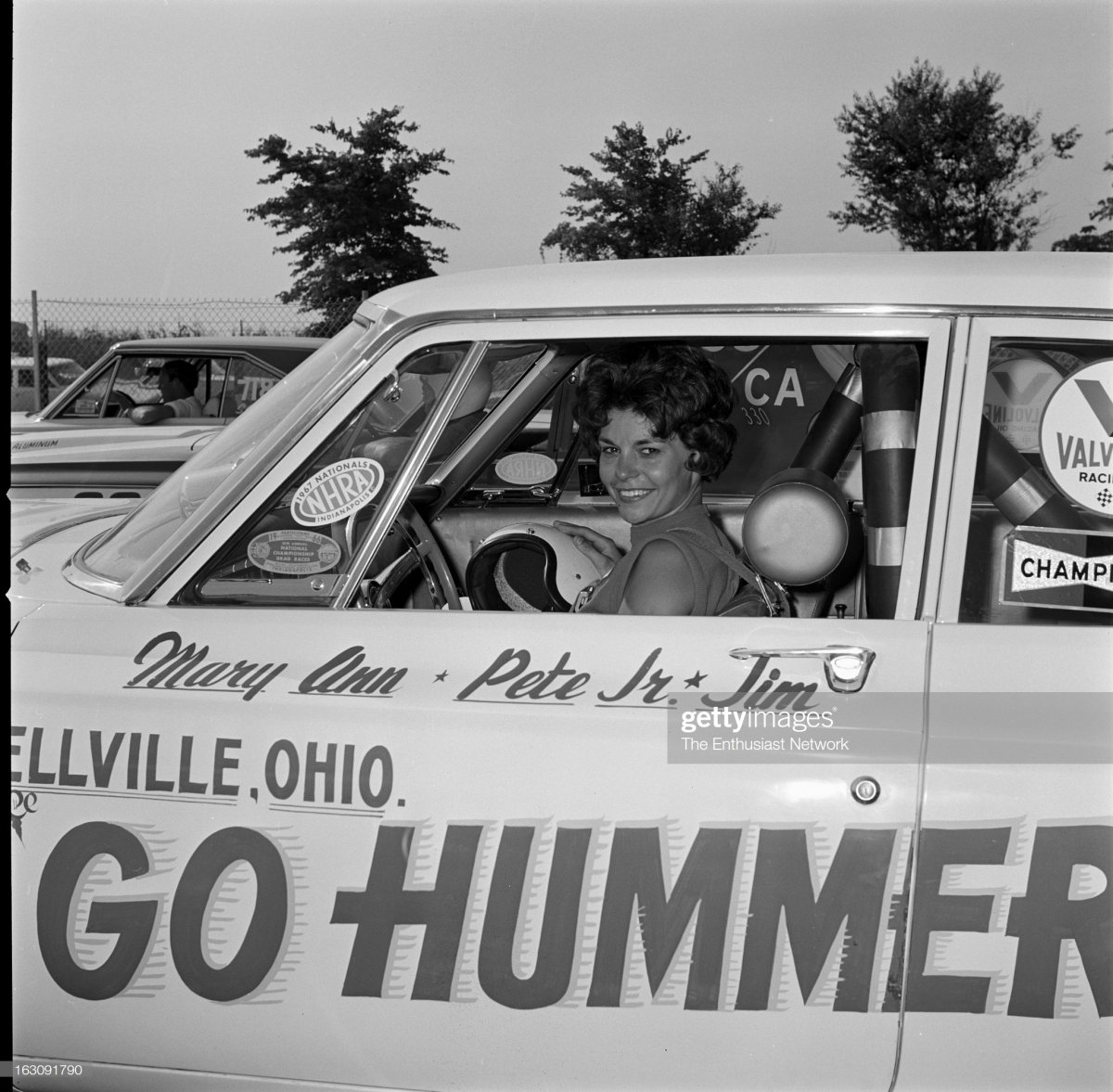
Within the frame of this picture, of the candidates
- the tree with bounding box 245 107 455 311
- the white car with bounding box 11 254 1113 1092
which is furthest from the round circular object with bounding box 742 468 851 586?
the tree with bounding box 245 107 455 311

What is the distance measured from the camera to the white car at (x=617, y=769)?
1830 millimetres

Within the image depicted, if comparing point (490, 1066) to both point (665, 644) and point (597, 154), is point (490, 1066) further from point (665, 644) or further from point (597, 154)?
point (597, 154)

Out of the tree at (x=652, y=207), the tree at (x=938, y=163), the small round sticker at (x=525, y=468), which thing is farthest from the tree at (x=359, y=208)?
the small round sticker at (x=525, y=468)

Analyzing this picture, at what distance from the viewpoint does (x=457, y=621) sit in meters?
2.02

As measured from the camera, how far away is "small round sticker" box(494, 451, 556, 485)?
346 centimetres

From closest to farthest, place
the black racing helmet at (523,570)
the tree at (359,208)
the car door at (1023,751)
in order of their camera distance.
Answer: the car door at (1023,751), the black racing helmet at (523,570), the tree at (359,208)

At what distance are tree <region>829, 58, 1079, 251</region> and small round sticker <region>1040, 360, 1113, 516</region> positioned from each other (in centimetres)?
1962

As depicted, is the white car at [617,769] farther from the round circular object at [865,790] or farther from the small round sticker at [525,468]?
the small round sticker at [525,468]

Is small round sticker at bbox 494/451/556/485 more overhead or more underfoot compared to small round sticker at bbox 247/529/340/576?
more underfoot

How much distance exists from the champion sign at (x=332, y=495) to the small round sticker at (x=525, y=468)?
4.42ft

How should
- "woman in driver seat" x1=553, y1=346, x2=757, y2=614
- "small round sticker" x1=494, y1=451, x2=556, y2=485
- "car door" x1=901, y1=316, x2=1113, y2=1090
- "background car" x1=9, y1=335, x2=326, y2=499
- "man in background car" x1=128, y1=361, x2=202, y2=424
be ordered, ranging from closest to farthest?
A: 1. "car door" x1=901, y1=316, x2=1113, y2=1090
2. "woman in driver seat" x1=553, y1=346, x2=757, y2=614
3. "small round sticker" x1=494, y1=451, x2=556, y2=485
4. "background car" x1=9, y1=335, x2=326, y2=499
5. "man in background car" x1=128, y1=361, x2=202, y2=424

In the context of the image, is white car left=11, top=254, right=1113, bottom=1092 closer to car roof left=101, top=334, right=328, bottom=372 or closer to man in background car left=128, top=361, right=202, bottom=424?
A: man in background car left=128, top=361, right=202, bottom=424

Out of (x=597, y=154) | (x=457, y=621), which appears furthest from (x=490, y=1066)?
(x=597, y=154)

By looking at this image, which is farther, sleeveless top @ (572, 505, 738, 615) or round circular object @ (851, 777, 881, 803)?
sleeveless top @ (572, 505, 738, 615)
